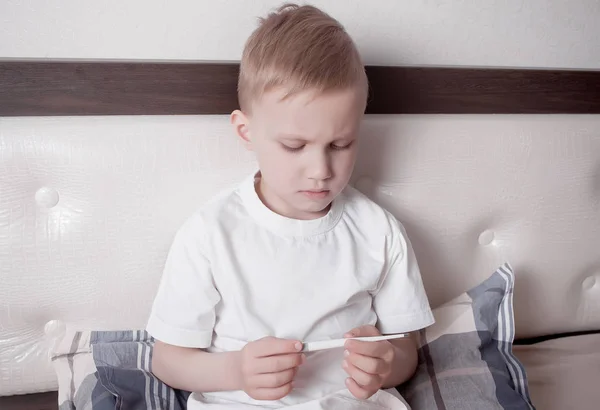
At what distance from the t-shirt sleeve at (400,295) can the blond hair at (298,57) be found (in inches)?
10.4

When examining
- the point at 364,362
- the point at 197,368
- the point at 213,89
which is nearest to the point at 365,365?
the point at 364,362

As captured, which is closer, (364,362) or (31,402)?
(364,362)

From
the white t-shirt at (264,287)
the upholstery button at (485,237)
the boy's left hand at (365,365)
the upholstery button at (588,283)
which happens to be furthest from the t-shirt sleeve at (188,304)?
the upholstery button at (588,283)

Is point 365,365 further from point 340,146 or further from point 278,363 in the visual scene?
point 340,146

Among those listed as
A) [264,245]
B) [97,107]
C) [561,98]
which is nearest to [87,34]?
[97,107]

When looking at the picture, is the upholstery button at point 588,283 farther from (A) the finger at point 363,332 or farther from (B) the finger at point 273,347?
(B) the finger at point 273,347

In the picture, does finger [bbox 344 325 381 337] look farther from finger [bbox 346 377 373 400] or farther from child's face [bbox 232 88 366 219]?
child's face [bbox 232 88 366 219]

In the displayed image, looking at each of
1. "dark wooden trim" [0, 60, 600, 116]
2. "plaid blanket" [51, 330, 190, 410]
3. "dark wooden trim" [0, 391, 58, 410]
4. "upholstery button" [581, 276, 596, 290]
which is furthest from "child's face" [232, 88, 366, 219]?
"upholstery button" [581, 276, 596, 290]

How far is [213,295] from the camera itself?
2.75ft

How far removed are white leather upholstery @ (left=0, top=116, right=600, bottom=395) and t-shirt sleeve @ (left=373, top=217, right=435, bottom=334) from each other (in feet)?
0.50

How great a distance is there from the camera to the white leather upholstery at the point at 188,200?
0.91 meters

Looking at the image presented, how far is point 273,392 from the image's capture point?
2.49 ft

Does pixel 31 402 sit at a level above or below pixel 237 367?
below

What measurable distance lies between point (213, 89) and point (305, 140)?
0.79ft
